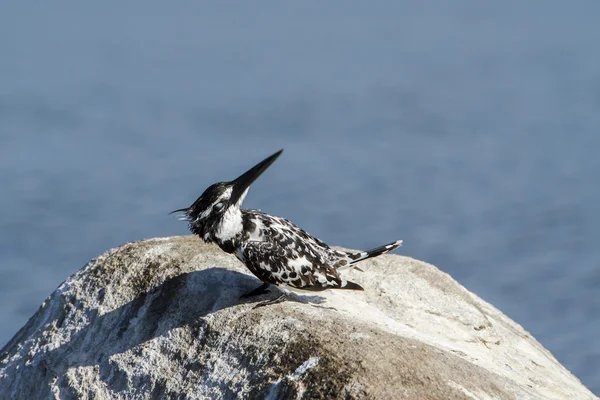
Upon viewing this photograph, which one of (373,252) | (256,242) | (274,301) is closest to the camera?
(274,301)

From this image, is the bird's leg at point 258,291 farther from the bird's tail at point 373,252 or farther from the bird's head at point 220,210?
the bird's tail at point 373,252

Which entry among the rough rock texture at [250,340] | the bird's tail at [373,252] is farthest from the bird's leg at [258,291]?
the bird's tail at [373,252]

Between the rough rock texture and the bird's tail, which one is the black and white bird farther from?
the bird's tail

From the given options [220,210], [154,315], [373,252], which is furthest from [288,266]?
[154,315]

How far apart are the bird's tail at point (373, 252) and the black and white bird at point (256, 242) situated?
51 cm

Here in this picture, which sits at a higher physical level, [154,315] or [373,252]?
[373,252]

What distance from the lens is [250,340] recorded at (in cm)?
1035

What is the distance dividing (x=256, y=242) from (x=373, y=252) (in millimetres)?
1385

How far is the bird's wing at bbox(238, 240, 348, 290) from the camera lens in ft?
35.8

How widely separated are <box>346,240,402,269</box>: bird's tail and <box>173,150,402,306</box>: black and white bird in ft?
1.66

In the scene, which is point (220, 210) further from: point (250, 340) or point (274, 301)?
point (250, 340)

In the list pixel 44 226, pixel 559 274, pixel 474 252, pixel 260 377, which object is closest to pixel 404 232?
pixel 474 252

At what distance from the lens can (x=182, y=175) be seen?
78.5 ft

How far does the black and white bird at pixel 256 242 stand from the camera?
Result: 1094 centimetres
